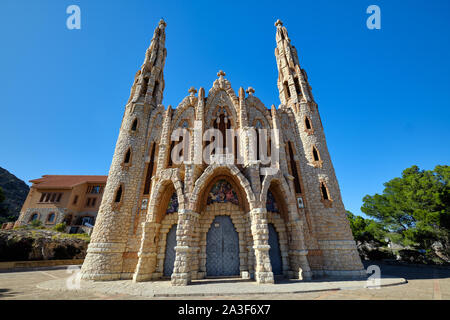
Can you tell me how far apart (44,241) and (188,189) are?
1839 cm

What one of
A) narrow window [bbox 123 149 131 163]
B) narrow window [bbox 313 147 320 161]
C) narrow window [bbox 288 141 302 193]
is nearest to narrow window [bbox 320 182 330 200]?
narrow window [bbox 288 141 302 193]

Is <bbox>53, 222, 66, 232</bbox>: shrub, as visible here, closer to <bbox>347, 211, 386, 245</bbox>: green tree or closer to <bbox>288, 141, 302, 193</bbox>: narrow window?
<bbox>288, 141, 302, 193</bbox>: narrow window

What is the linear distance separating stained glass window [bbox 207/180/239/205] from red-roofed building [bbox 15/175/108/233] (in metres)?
24.8

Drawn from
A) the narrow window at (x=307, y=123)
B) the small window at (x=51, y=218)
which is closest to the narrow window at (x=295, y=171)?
the narrow window at (x=307, y=123)

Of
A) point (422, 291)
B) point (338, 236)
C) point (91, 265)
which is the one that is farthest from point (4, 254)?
point (422, 291)

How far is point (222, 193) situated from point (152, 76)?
44.3 feet

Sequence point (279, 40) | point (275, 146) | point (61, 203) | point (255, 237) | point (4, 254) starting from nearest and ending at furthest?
1. point (255, 237)
2. point (275, 146)
3. point (4, 254)
4. point (279, 40)
5. point (61, 203)

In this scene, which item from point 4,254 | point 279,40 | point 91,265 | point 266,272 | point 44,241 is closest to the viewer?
point 266,272

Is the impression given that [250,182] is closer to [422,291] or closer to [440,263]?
[422,291]

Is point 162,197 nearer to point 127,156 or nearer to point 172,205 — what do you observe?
point 172,205

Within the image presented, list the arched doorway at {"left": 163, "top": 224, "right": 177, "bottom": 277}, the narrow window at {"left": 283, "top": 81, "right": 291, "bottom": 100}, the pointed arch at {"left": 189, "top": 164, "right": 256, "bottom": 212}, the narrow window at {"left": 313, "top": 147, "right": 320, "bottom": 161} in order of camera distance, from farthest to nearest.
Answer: the narrow window at {"left": 283, "top": 81, "right": 291, "bottom": 100} → the narrow window at {"left": 313, "top": 147, "right": 320, "bottom": 161} → the arched doorway at {"left": 163, "top": 224, "right": 177, "bottom": 277} → the pointed arch at {"left": 189, "top": 164, "right": 256, "bottom": 212}

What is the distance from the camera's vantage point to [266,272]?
9602 millimetres

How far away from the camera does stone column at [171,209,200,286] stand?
9477 mm

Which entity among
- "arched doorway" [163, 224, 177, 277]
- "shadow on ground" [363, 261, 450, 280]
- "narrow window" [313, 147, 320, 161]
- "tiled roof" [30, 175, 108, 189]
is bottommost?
"shadow on ground" [363, 261, 450, 280]
